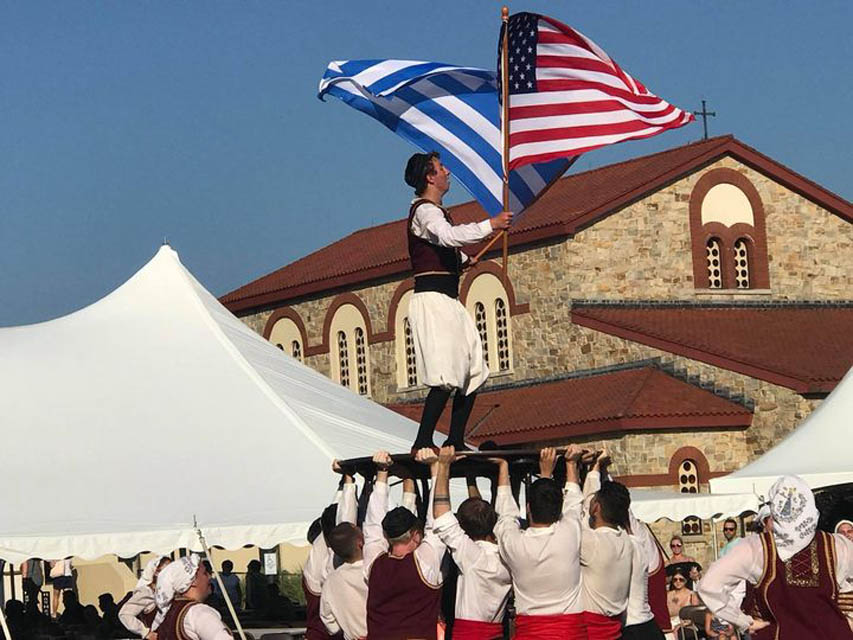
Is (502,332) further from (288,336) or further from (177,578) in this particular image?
(177,578)

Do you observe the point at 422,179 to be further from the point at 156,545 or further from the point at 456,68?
the point at 156,545

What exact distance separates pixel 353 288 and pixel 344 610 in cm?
3346

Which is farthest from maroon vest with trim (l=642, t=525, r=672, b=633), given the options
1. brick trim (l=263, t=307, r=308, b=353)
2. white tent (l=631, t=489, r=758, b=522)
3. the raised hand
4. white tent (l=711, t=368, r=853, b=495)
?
brick trim (l=263, t=307, r=308, b=353)

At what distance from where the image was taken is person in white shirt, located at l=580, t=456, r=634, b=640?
989cm

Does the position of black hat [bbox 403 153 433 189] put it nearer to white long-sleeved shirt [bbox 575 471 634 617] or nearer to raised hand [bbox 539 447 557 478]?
raised hand [bbox 539 447 557 478]

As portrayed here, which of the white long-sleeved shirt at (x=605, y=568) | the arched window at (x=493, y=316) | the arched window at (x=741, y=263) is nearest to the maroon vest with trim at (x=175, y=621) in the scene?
the white long-sleeved shirt at (x=605, y=568)

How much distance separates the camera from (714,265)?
3966 cm

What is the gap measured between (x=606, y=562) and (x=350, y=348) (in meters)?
34.6

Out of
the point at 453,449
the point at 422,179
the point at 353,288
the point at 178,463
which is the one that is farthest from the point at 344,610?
the point at 353,288

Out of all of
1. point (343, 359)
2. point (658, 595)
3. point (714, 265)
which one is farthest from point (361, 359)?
point (658, 595)

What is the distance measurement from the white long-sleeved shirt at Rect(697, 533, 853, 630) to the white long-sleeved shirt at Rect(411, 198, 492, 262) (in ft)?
9.61

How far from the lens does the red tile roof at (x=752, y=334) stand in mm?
34219

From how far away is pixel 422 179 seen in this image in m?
11.4

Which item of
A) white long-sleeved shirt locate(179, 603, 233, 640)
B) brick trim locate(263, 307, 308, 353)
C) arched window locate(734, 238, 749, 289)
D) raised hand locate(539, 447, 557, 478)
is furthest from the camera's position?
brick trim locate(263, 307, 308, 353)
